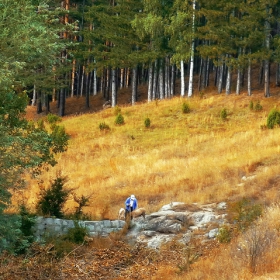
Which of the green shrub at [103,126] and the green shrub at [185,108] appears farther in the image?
the green shrub at [185,108]

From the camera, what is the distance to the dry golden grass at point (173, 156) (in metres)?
16.6

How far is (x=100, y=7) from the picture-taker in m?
38.4

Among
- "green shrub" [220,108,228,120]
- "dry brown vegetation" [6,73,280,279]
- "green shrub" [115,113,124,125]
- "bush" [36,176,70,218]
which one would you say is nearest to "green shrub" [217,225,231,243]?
"dry brown vegetation" [6,73,280,279]

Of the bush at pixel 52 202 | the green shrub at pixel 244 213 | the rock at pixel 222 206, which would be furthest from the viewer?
the bush at pixel 52 202

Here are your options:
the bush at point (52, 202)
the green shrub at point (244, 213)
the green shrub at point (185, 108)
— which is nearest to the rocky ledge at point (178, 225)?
the green shrub at point (244, 213)

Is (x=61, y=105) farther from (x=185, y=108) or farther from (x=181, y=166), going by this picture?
(x=181, y=166)

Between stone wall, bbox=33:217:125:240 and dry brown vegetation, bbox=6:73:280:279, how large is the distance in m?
1.65

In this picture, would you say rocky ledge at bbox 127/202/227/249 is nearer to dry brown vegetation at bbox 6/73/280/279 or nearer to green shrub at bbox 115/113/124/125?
dry brown vegetation at bbox 6/73/280/279

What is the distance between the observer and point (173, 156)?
21844 millimetres

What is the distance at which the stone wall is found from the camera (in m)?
13.3

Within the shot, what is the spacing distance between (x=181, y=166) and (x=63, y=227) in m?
7.82

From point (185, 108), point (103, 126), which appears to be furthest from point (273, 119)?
point (103, 126)

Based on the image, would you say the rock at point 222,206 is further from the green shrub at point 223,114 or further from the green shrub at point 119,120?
the green shrub at point 119,120

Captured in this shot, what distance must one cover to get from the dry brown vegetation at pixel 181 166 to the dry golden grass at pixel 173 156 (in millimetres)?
42
